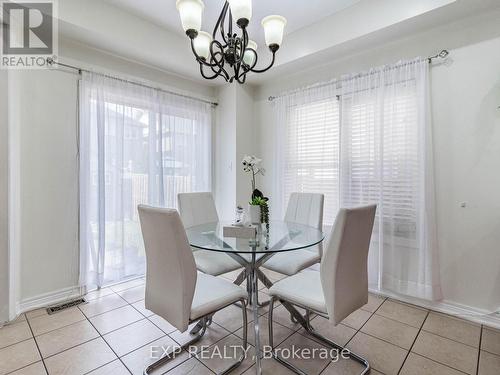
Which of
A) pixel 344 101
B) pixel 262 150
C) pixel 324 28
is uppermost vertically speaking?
pixel 324 28

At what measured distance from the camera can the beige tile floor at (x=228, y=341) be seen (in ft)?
5.31

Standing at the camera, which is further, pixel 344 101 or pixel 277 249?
pixel 344 101

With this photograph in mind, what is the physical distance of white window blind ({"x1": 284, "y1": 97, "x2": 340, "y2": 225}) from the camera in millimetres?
3018

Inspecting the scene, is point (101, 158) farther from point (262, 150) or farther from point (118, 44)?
point (262, 150)

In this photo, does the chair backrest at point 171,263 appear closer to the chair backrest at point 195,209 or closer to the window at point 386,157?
the chair backrest at point 195,209

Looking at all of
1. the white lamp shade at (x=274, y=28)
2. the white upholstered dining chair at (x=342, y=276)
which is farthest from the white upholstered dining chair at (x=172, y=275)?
the white lamp shade at (x=274, y=28)

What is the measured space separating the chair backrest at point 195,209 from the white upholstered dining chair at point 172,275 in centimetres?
117

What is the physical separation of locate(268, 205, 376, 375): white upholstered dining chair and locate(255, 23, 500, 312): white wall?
50.5 inches

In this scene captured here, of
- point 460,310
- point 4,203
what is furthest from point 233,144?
point 460,310

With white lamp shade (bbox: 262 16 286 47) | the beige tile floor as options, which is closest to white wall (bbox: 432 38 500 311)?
the beige tile floor

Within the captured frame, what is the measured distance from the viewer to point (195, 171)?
11.6 feet

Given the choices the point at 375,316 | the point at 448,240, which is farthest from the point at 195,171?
the point at 448,240

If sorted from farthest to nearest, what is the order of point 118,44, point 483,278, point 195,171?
point 195,171
point 118,44
point 483,278

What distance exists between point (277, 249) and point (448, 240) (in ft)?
5.61
